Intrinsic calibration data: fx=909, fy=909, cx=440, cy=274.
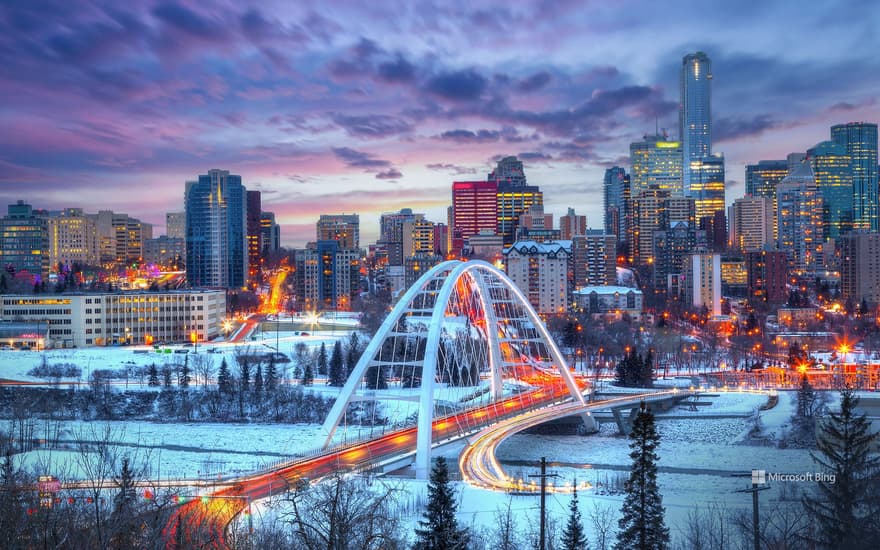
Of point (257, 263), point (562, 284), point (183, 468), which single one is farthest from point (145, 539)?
point (257, 263)

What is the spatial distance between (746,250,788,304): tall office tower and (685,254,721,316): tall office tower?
10830 millimetres

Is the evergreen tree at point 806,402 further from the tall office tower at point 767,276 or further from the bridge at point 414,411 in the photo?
the tall office tower at point 767,276

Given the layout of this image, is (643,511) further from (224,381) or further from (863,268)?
(863,268)

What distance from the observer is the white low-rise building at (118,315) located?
70812 mm

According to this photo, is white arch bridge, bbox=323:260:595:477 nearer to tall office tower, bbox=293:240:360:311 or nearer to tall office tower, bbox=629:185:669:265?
tall office tower, bbox=293:240:360:311

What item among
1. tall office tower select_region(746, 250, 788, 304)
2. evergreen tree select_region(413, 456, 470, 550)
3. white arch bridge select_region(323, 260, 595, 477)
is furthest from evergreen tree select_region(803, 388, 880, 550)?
tall office tower select_region(746, 250, 788, 304)

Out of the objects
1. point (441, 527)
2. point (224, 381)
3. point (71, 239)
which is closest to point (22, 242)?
point (71, 239)

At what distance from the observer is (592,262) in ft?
481


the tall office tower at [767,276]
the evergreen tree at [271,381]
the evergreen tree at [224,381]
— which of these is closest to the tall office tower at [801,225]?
the tall office tower at [767,276]

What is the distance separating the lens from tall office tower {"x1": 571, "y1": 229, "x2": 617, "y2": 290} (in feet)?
478

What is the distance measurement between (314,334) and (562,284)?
144ft

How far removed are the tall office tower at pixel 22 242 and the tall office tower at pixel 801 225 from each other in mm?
138357

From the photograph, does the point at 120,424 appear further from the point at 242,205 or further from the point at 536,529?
the point at 242,205

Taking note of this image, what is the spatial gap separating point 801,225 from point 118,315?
154521 mm
